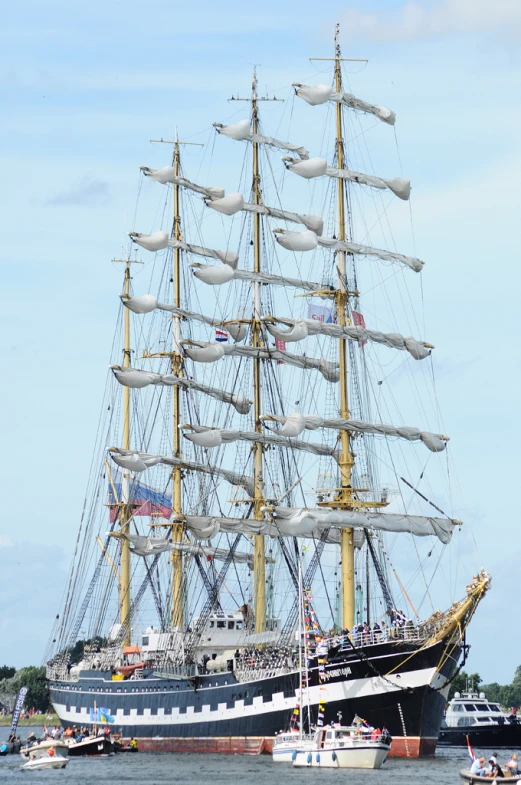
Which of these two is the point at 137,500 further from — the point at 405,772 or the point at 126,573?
the point at 405,772

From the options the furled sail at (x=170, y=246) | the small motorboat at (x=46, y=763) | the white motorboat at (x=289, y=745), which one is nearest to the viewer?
the white motorboat at (x=289, y=745)

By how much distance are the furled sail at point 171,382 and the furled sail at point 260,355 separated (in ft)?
10.9

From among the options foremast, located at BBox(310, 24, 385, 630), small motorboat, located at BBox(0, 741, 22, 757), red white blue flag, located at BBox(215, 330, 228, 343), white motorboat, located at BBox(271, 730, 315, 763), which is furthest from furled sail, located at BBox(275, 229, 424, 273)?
small motorboat, located at BBox(0, 741, 22, 757)

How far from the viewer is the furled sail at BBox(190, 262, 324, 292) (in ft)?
345

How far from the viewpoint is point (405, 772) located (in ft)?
251

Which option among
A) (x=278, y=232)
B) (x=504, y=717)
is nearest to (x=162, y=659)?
(x=504, y=717)

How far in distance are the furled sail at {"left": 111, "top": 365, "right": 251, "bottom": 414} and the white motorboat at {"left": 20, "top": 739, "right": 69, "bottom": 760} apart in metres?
26.6

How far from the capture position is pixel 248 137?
107 m

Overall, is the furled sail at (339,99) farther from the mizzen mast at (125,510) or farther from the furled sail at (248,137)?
the mizzen mast at (125,510)

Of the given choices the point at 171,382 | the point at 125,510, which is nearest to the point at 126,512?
the point at 125,510

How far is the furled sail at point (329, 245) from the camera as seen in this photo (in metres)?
99.9

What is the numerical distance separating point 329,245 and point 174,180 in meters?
17.0

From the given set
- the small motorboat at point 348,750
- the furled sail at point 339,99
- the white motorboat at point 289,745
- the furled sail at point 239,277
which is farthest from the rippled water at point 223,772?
the furled sail at point 339,99

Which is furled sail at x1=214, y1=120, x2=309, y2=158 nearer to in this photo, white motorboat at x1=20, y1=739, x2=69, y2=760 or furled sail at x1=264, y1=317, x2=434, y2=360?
furled sail at x1=264, y1=317, x2=434, y2=360
